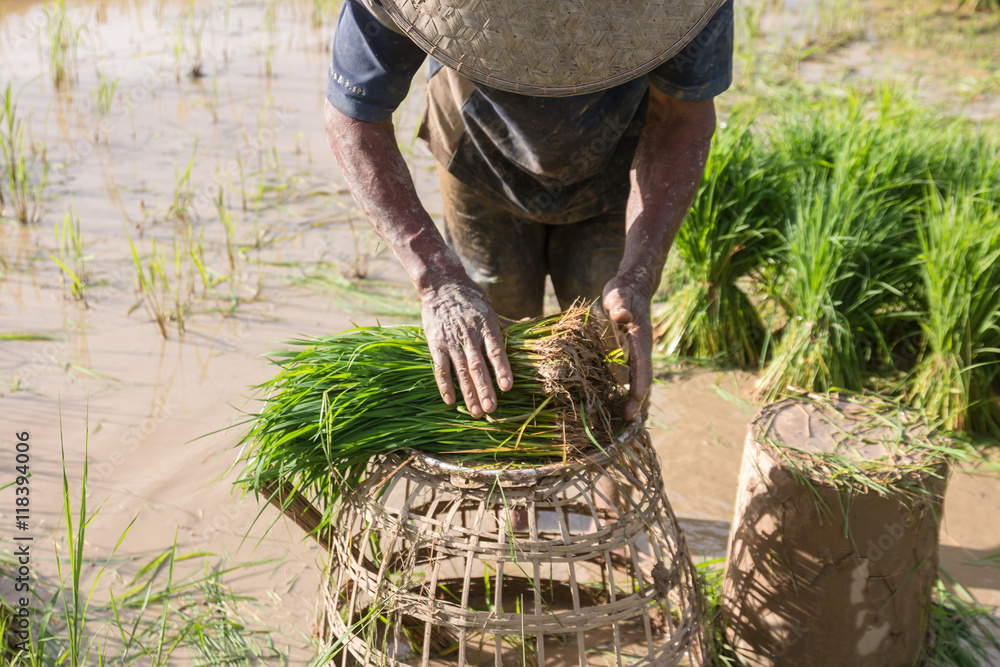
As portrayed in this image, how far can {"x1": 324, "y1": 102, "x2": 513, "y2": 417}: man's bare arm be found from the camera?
5.41 ft

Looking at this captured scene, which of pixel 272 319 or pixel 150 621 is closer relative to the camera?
pixel 150 621

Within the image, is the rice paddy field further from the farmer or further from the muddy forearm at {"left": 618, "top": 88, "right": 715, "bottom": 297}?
the muddy forearm at {"left": 618, "top": 88, "right": 715, "bottom": 297}

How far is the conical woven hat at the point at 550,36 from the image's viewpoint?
4.85 ft

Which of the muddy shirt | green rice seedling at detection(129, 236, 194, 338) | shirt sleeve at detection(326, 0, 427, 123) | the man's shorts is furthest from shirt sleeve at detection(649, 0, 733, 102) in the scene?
green rice seedling at detection(129, 236, 194, 338)

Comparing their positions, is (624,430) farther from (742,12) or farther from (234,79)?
(742,12)

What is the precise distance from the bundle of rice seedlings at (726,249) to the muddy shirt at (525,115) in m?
1.13

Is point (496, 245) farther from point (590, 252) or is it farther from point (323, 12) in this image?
point (323, 12)

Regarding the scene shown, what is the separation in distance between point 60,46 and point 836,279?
518 cm

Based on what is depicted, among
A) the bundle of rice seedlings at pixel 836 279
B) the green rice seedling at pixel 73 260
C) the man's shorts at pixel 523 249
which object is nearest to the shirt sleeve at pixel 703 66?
the man's shorts at pixel 523 249

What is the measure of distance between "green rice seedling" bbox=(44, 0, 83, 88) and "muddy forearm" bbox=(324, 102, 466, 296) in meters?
4.27

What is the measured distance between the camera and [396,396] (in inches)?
68.7

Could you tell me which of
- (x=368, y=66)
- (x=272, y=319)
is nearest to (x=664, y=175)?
(x=368, y=66)

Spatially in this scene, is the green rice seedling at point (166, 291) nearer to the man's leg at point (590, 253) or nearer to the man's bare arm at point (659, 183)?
the man's leg at point (590, 253)

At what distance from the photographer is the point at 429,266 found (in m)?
1.79
